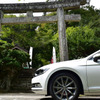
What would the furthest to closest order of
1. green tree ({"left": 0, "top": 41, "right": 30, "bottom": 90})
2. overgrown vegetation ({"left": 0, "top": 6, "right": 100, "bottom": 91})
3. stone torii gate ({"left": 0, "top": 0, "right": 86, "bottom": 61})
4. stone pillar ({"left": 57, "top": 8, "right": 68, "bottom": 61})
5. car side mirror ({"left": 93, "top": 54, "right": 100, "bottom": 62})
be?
stone torii gate ({"left": 0, "top": 0, "right": 86, "bottom": 61}) < stone pillar ({"left": 57, "top": 8, "right": 68, "bottom": 61}) < overgrown vegetation ({"left": 0, "top": 6, "right": 100, "bottom": 91}) < green tree ({"left": 0, "top": 41, "right": 30, "bottom": 90}) < car side mirror ({"left": 93, "top": 54, "right": 100, "bottom": 62})

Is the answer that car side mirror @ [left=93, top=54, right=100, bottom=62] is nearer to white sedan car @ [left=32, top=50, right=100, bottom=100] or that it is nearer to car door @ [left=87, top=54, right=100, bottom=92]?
white sedan car @ [left=32, top=50, right=100, bottom=100]

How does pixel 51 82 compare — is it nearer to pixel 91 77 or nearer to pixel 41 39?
pixel 91 77

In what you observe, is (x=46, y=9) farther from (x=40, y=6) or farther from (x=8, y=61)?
(x=8, y=61)

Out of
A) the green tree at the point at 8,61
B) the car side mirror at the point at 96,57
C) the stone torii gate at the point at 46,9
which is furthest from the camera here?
the stone torii gate at the point at 46,9

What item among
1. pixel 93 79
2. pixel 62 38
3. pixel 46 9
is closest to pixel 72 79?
pixel 93 79

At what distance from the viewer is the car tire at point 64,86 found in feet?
14.1

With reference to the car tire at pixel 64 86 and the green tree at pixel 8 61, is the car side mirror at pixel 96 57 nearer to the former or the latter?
the car tire at pixel 64 86

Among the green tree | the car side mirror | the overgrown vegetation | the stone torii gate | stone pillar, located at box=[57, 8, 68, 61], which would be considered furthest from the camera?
the stone torii gate

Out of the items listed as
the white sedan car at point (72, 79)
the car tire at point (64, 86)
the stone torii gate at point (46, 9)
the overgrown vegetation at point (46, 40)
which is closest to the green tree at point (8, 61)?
the overgrown vegetation at point (46, 40)

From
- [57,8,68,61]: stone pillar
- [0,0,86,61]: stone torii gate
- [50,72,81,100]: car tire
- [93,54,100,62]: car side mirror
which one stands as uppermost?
[0,0,86,61]: stone torii gate

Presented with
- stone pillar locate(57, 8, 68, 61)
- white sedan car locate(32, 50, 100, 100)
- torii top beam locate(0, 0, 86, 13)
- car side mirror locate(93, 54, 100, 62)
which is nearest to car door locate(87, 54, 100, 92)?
white sedan car locate(32, 50, 100, 100)

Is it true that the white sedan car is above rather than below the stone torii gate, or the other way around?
below

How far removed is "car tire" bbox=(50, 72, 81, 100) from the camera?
4.30m

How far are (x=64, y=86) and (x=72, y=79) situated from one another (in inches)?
10.0
